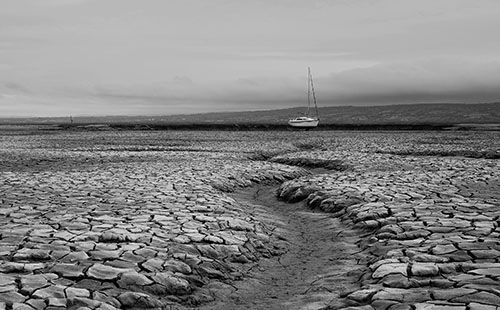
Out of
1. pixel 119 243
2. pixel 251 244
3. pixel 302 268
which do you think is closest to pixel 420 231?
pixel 302 268

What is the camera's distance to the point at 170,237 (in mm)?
9492

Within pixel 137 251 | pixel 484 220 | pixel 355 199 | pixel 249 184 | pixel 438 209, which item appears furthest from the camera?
pixel 249 184

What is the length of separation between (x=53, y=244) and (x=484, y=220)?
931 cm

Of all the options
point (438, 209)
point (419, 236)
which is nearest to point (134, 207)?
point (419, 236)

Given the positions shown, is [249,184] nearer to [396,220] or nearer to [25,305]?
[396,220]

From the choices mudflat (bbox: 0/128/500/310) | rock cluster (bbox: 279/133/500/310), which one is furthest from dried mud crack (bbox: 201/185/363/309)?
rock cluster (bbox: 279/133/500/310)

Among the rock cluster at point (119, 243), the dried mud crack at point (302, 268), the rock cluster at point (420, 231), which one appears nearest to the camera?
the rock cluster at point (420, 231)

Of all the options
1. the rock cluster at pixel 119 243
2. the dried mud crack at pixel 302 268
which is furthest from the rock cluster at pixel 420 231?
the rock cluster at pixel 119 243

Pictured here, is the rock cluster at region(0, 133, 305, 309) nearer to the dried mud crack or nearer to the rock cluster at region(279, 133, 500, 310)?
the dried mud crack

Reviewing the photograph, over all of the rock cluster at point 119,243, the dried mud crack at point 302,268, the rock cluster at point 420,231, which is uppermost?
the rock cluster at point 119,243

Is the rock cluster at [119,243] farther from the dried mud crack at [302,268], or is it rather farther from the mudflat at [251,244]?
the dried mud crack at [302,268]

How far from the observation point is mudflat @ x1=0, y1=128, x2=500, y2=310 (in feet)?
22.2

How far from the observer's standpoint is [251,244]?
9953mm

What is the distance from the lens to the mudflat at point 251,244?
266 inches
